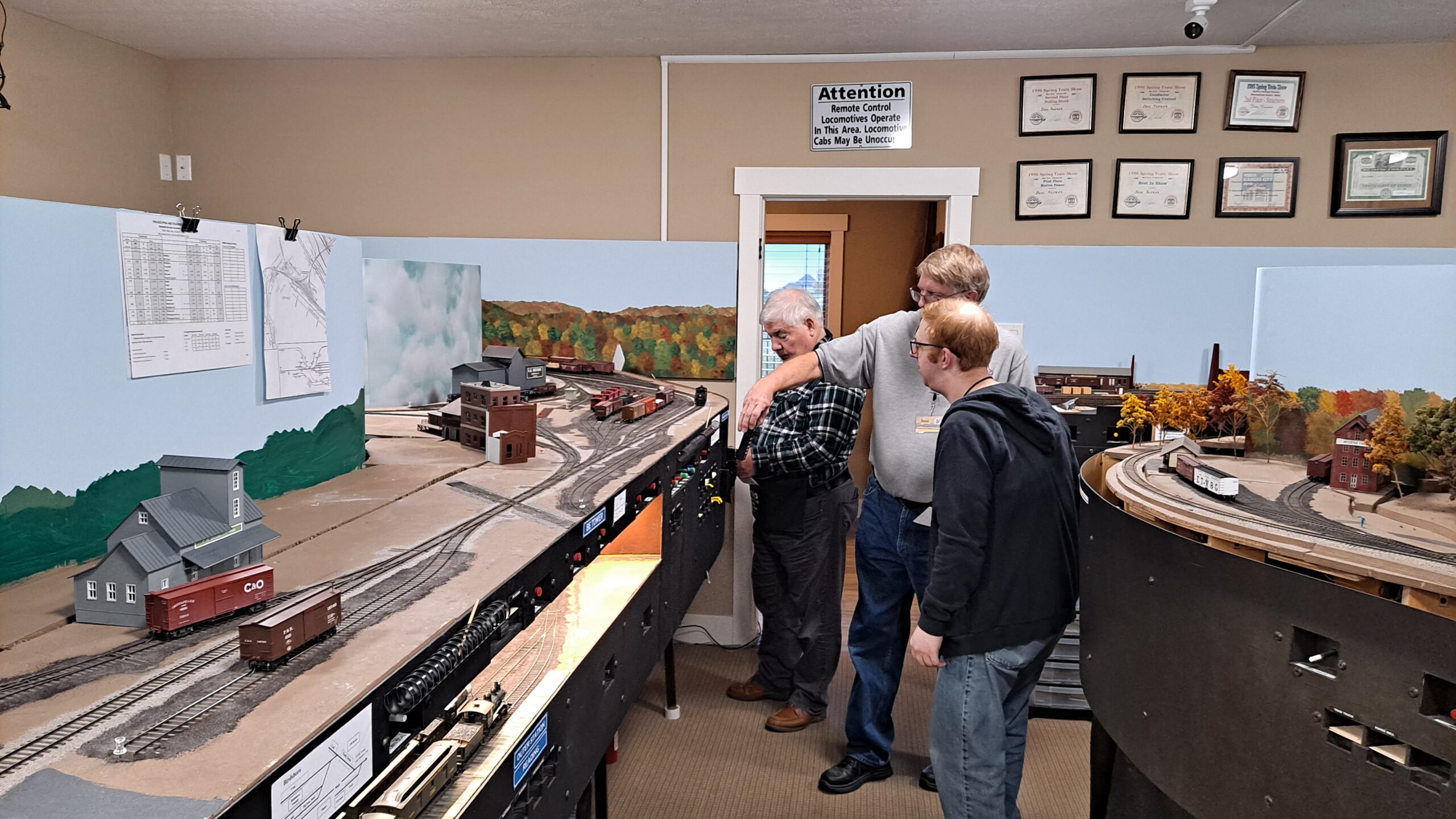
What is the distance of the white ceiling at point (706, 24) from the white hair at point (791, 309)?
1.09m

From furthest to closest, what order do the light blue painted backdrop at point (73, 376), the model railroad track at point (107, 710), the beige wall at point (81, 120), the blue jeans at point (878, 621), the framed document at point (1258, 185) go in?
the framed document at point (1258, 185)
the beige wall at point (81, 120)
the blue jeans at point (878, 621)
the light blue painted backdrop at point (73, 376)
the model railroad track at point (107, 710)

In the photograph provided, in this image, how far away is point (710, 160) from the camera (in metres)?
4.07

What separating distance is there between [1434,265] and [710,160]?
3204 mm

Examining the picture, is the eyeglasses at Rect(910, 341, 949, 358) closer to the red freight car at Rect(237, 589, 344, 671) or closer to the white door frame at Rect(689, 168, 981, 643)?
the red freight car at Rect(237, 589, 344, 671)

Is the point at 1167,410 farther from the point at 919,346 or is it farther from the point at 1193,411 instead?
the point at 919,346

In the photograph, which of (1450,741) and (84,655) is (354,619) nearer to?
(84,655)

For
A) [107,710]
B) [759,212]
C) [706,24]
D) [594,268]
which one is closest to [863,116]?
[759,212]

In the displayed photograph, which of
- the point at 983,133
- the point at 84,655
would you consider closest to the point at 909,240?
the point at 983,133

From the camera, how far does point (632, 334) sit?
425 cm

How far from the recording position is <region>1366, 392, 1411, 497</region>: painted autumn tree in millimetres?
1854

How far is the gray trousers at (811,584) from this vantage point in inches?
135

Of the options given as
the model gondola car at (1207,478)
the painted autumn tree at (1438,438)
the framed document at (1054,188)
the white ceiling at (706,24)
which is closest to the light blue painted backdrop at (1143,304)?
the framed document at (1054,188)

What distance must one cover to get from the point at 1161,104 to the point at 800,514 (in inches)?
95.9

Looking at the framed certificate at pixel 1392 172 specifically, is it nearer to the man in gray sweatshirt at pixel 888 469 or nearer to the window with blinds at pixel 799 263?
the man in gray sweatshirt at pixel 888 469
